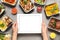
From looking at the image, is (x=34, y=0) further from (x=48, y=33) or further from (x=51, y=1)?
(x=48, y=33)

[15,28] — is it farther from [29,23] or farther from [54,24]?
[54,24]

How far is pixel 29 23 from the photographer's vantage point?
35.0 inches

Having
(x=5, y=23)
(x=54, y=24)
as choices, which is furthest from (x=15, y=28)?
(x=54, y=24)

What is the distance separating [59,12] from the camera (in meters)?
0.90

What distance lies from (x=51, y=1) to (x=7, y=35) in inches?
12.2

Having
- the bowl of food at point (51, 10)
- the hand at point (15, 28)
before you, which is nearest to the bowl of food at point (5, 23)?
the hand at point (15, 28)

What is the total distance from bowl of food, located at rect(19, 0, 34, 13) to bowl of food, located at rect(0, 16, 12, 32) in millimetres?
101

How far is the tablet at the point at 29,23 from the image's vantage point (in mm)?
881

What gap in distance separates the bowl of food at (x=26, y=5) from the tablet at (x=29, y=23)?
0.11 feet

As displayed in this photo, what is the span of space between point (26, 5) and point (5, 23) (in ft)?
0.50

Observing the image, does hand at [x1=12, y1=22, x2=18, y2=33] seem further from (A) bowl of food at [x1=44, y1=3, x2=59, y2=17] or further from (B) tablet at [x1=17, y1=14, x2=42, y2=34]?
(A) bowl of food at [x1=44, y1=3, x2=59, y2=17]

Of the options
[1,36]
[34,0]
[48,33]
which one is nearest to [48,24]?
[48,33]

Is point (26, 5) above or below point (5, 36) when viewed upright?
above

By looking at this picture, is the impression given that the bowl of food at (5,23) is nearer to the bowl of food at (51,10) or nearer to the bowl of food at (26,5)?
the bowl of food at (26,5)
